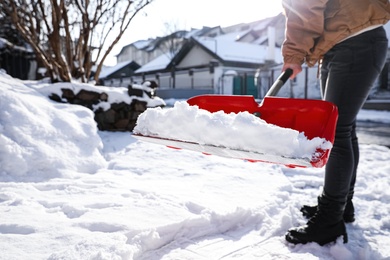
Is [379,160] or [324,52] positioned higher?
[324,52]

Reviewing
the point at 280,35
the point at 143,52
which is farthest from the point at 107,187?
the point at 143,52

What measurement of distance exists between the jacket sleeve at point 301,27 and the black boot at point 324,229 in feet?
2.49

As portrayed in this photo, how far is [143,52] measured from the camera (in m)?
44.8

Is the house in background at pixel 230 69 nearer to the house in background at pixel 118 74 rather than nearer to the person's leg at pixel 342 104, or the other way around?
the house in background at pixel 118 74

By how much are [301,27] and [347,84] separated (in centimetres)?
36

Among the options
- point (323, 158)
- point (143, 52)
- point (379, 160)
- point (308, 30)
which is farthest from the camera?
point (143, 52)

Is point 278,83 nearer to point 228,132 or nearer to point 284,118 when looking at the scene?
point 284,118

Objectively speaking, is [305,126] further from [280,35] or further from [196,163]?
[280,35]

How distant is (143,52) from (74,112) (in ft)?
142

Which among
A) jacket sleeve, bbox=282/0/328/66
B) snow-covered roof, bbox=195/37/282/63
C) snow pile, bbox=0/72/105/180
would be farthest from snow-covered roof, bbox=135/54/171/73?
jacket sleeve, bbox=282/0/328/66

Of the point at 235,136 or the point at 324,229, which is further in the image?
the point at 324,229

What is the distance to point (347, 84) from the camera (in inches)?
59.2

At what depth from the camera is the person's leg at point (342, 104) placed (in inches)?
58.7

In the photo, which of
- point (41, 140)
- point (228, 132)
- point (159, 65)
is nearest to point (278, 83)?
point (228, 132)
